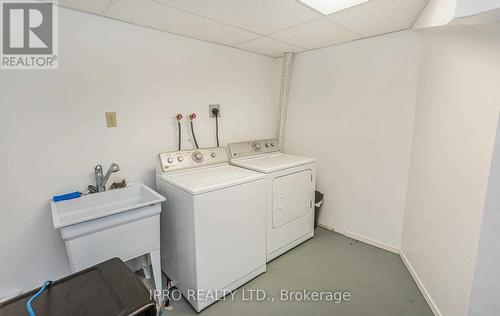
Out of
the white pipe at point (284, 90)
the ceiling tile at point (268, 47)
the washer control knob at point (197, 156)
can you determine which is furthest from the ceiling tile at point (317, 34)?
the washer control knob at point (197, 156)

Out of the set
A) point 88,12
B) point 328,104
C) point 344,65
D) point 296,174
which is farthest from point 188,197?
point 344,65

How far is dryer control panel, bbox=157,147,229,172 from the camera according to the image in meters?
2.05

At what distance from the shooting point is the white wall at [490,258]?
1164 mm

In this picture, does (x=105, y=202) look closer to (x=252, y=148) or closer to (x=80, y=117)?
(x=80, y=117)

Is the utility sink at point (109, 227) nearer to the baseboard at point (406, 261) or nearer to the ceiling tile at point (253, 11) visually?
the ceiling tile at point (253, 11)

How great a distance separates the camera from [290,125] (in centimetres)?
316

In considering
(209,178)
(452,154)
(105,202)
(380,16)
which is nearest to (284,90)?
(380,16)

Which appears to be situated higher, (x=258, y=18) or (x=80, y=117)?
(x=258, y=18)

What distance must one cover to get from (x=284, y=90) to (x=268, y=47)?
56 cm

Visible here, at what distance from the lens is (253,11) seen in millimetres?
1767

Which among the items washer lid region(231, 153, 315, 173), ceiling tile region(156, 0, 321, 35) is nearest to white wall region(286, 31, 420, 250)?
washer lid region(231, 153, 315, 173)

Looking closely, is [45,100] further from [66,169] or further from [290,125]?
[290,125]

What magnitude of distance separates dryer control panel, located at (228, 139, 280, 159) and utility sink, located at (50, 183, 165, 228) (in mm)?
943

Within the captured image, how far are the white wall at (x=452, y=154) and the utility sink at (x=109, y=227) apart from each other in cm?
186
